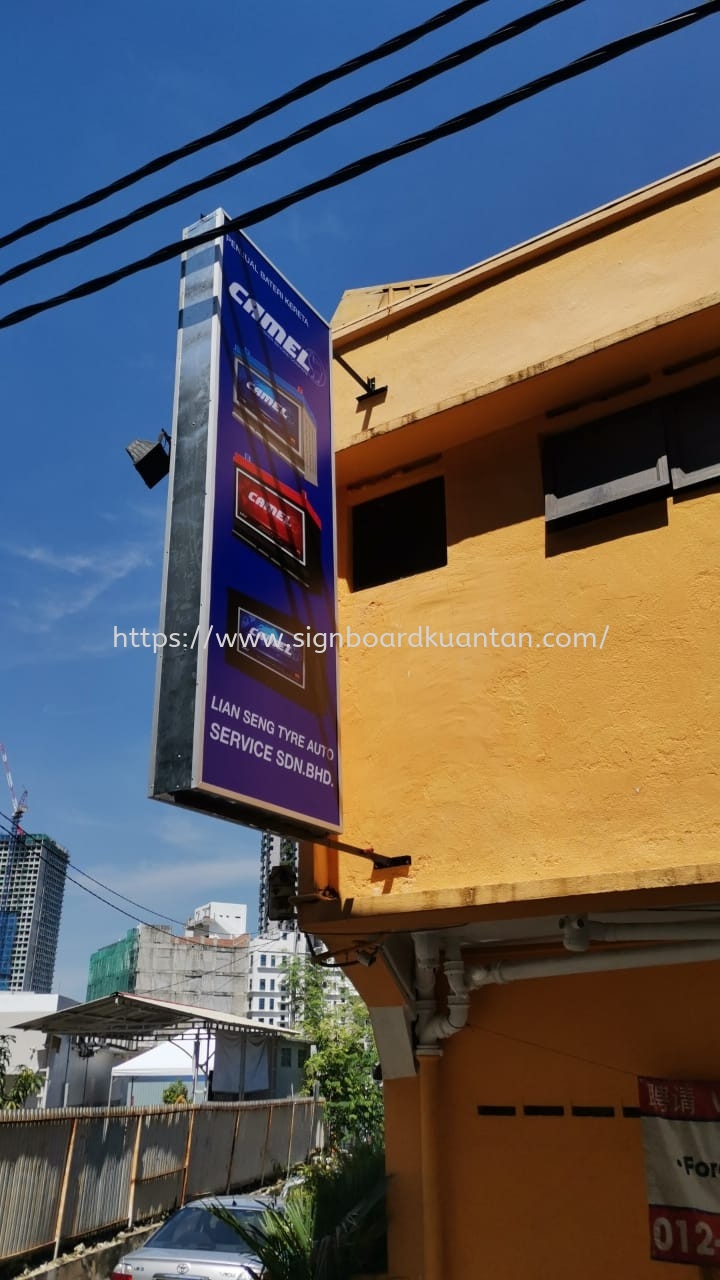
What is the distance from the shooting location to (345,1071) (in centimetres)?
2459

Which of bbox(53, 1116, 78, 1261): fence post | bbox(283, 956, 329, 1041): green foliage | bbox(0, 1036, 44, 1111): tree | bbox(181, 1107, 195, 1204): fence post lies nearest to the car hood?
bbox(53, 1116, 78, 1261): fence post

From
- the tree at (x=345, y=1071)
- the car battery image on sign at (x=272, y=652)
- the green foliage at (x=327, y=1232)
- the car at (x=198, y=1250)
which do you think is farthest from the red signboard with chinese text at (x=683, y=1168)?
the tree at (x=345, y=1071)

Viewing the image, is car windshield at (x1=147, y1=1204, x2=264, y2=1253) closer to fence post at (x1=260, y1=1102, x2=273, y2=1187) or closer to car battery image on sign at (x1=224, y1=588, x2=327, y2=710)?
car battery image on sign at (x1=224, y1=588, x2=327, y2=710)

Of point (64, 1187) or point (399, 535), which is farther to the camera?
point (64, 1187)

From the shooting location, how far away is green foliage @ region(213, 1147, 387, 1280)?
709 centimetres

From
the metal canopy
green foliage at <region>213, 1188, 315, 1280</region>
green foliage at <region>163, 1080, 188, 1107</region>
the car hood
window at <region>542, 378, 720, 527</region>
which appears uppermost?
window at <region>542, 378, 720, 527</region>

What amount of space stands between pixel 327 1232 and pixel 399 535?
221 inches

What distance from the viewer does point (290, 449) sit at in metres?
7.25

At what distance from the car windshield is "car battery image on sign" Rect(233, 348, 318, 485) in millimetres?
7689

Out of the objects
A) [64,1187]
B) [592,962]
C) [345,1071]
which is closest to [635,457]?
[592,962]

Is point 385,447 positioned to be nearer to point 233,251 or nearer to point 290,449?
point 290,449

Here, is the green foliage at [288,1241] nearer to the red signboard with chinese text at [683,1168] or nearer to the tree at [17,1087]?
the red signboard with chinese text at [683,1168]

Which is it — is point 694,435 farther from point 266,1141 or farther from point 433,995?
point 266,1141

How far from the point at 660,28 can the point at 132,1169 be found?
645 inches
